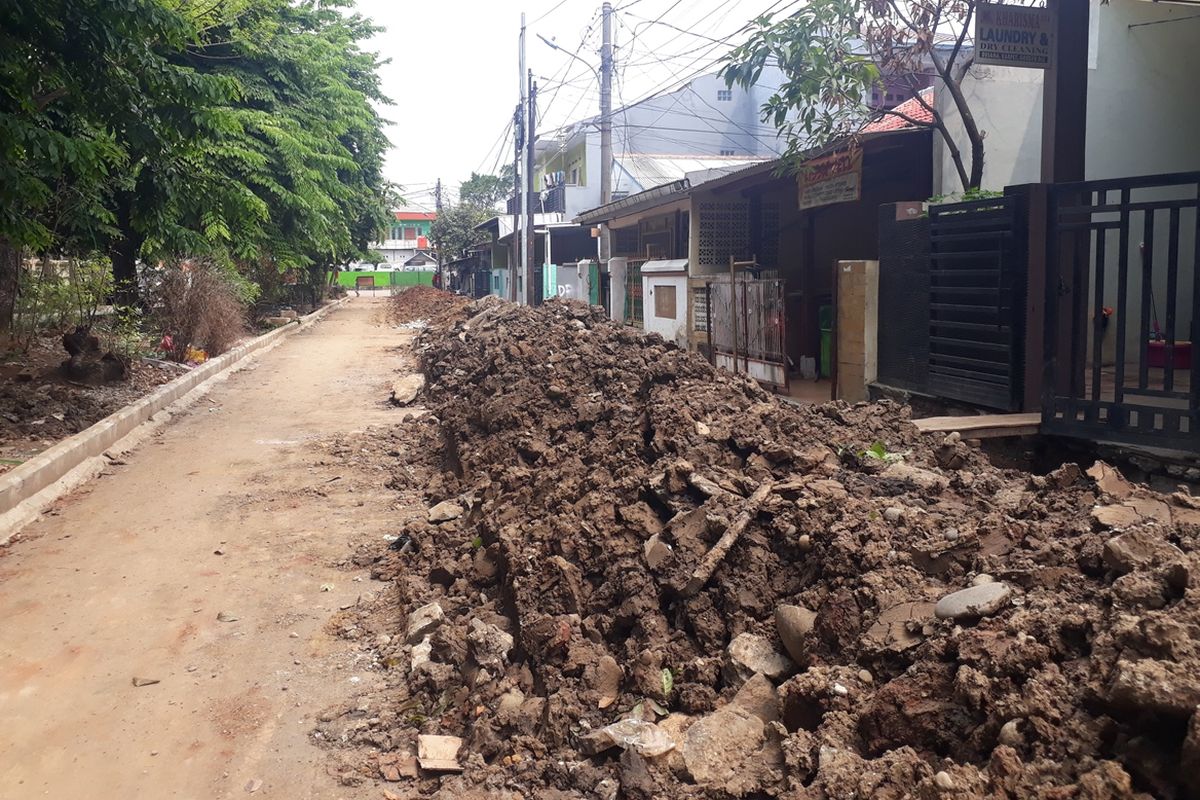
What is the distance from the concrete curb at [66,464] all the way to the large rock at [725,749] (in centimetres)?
583

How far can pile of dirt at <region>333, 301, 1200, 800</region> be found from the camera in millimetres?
2494

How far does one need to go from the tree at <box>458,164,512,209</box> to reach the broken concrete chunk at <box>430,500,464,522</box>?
200 ft

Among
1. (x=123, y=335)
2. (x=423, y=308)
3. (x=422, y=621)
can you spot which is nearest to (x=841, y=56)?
(x=422, y=621)

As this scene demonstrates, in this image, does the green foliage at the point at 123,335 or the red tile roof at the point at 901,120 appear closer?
the red tile roof at the point at 901,120

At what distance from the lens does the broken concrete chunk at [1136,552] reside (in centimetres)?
296

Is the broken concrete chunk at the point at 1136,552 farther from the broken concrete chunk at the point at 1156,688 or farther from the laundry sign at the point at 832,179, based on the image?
the laundry sign at the point at 832,179

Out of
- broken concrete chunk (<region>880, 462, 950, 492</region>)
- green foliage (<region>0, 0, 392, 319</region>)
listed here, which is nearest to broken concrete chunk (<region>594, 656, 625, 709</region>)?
broken concrete chunk (<region>880, 462, 950, 492</region>)

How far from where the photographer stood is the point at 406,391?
1435 centimetres

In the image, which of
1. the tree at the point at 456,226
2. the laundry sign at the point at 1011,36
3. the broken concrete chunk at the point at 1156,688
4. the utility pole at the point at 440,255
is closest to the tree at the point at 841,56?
the laundry sign at the point at 1011,36

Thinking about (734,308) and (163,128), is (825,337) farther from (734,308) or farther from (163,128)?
(163,128)

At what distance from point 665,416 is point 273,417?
8025 mm

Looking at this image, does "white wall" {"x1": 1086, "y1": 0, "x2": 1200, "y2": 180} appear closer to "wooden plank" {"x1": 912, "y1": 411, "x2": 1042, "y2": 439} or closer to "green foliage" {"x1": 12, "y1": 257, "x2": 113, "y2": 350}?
"wooden plank" {"x1": 912, "y1": 411, "x2": 1042, "y2": 439}

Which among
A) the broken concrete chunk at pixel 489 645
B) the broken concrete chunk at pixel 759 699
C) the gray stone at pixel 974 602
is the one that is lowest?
the broken concrete chunk at pixel 489 645

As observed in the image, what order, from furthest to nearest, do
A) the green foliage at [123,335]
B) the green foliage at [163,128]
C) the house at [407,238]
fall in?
the house at [407,238] < the green foliage at [123,335] < the green foliage at [163,128]
